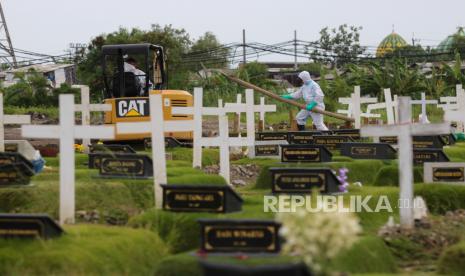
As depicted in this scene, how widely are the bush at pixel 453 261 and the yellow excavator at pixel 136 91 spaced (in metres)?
13.7

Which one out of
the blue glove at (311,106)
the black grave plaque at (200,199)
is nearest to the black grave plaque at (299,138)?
the blue glove at (311,106)

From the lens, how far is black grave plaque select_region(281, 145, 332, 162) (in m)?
17.1

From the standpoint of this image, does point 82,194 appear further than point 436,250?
Yes

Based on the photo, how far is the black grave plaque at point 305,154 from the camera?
56.1ft

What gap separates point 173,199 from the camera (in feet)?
38.5

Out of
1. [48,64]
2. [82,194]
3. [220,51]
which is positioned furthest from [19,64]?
[82,194]

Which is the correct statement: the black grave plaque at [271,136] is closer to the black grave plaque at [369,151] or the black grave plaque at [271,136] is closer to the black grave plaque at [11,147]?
the black grave plaque at [369,151]

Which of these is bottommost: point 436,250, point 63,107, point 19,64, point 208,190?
point 436,250

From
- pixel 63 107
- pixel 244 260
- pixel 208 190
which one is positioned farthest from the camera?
pixel 63 107

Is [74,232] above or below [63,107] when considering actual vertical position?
below

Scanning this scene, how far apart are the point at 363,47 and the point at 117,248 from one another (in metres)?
85.8

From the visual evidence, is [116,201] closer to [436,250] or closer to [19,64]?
[436,250]

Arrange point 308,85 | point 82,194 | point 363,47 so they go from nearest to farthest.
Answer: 1. point 82,194
2. point 308,85
3. point 363,47

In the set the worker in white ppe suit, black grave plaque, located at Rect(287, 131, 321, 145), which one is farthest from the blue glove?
black grave plaque, located at Rect(287, 131, 321, 145)
